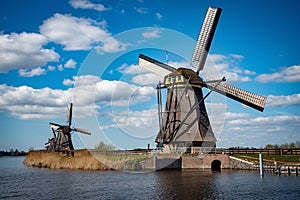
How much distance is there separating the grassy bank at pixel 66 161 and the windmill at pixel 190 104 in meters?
6.63

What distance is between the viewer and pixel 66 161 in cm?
3581

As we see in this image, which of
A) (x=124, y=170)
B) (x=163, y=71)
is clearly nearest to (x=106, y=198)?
(x=124, y=170)

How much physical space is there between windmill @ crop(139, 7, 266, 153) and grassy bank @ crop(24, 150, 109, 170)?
21.8ft

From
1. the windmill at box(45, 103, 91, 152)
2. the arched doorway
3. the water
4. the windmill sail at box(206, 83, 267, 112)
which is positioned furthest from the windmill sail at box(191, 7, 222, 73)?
the windmill at box(45, 103, 91, 152)

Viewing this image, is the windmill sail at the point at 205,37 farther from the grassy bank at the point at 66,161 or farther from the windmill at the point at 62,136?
the windmill at the point at 62,136

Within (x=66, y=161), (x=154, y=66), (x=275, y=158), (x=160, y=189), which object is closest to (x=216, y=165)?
(x=275, y=158)

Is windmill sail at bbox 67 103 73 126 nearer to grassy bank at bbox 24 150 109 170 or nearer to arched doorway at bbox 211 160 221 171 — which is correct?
grassy bank at bbox 24 150 109 170

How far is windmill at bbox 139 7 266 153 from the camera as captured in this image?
30778 mm

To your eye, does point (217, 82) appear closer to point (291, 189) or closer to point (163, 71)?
point (163, 71)

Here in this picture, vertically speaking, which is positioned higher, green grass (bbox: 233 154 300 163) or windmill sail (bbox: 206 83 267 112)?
windmill sail (bbox: 206 83 267 112)

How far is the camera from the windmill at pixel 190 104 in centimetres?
3078

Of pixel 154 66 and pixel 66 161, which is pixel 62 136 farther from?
pixel 154 66

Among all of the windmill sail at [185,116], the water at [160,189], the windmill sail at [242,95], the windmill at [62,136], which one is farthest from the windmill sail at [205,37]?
the windmill at [62,136]

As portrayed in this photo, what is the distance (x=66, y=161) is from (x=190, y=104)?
48.4ft
